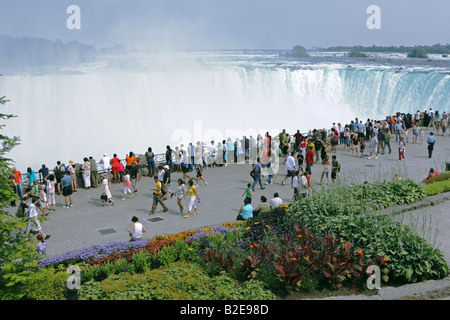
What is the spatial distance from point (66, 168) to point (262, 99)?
3295 cm

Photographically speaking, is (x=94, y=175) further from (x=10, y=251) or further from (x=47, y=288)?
(x=10, y=251)

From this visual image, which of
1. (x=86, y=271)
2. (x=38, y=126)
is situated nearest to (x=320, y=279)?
(x=86, y=271)

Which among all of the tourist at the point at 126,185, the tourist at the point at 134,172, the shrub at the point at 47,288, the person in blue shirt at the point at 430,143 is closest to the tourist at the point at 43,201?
the tourist at the point at 126,185

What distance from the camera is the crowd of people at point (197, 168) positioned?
50.5ft

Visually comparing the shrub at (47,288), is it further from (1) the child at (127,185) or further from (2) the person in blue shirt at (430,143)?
(2) the person in blue shirt at (430,143)

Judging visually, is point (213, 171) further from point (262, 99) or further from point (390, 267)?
point (262, 99)

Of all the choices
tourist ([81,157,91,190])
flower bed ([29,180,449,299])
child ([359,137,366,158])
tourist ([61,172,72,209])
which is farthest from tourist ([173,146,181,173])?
child ([359,137,366,158])

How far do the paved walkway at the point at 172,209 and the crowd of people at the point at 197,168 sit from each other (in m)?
0.35

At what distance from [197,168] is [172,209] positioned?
4500mm

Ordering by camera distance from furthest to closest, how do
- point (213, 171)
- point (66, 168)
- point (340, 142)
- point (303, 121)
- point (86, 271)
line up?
point (303, 121) < point (340, 142) < point (213, 171) < point (66, 168) < point (86, 271)

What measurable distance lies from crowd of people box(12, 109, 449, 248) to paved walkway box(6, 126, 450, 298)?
1.14 ft

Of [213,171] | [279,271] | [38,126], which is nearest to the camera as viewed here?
[279,271]

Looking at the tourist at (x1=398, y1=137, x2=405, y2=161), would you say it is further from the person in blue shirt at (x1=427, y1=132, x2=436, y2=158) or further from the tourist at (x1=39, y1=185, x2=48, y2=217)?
the tourist at (x1=39, y1=185, x2=48, y2=217)

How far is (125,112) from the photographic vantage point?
40.2 metres
